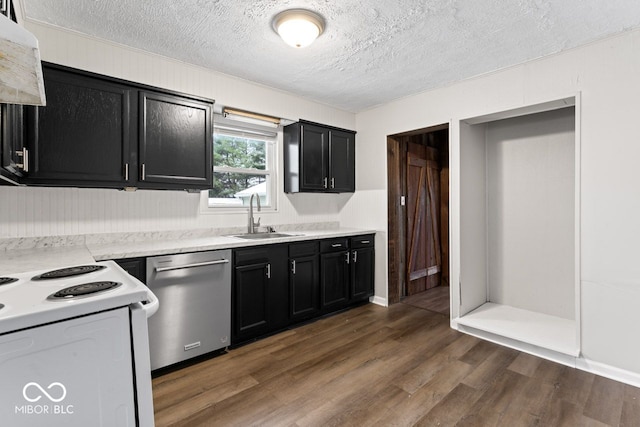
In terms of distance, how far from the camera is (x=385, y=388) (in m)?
2.08

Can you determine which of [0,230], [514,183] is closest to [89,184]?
Result: [0,230]

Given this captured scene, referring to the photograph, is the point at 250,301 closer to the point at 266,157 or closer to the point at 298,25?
the point at 266,157

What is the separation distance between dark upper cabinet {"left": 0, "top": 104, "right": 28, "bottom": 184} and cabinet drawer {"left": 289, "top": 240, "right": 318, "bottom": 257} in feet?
6.46

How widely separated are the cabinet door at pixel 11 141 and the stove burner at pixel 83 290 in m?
0.81

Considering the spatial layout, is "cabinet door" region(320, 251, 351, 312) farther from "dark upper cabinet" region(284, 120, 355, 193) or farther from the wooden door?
the wooden door

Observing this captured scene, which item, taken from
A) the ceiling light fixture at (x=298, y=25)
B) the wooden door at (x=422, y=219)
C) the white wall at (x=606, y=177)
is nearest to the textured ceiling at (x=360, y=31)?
the ceiling light fixture at (x=298, y=25)

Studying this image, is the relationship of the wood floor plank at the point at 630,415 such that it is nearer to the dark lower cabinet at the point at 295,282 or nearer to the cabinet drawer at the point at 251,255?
the dark lower cabinet at the point at 295,282

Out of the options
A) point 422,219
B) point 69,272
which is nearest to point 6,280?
point 69,272

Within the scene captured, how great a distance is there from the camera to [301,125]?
3498 millimetres

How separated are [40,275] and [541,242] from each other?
3.97 m

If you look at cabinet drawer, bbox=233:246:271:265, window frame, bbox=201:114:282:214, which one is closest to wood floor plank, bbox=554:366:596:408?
cabinet drawer, bbox=233:246:271:265

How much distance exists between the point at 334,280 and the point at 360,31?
7.72 feet

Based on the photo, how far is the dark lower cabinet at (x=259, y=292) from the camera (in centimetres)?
262

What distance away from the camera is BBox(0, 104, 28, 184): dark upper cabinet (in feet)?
4.76
